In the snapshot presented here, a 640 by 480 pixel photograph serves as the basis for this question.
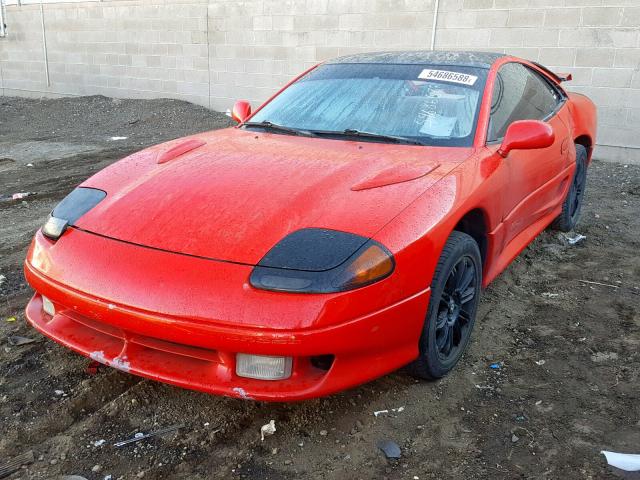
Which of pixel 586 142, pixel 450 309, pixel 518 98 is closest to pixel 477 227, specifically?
pixel 450 309

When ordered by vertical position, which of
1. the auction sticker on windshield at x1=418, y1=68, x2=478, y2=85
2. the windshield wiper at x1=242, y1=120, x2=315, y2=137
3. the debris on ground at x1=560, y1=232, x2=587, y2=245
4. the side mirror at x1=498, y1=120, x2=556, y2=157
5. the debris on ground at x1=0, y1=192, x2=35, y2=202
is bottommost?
the debris on ground at x1=0, y1=192, x2=35, y2=202

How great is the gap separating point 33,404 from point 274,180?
4.55 feet

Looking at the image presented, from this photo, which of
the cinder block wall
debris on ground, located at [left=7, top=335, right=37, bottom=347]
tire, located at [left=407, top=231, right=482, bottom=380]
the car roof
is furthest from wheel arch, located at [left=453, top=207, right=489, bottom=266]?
the cinder block wall

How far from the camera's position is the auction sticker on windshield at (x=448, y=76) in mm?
3381

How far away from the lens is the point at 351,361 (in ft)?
7.25

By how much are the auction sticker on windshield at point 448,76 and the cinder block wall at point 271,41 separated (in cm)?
520

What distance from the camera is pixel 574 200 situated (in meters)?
4.94

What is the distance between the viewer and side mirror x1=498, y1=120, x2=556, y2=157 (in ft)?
9.91

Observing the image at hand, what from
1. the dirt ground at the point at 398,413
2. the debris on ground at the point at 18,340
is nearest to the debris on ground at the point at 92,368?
the dirt ground at the point at 398,413

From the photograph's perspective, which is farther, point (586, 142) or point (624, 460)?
point (586, 142)

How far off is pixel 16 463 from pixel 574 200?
4394 millimetres

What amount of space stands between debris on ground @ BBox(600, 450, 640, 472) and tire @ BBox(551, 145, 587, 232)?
2.68 m

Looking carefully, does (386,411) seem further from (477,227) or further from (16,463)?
(16,463)

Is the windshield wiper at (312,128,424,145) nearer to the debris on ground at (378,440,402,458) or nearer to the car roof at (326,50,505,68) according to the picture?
the car roof at (326,50,505,68)
